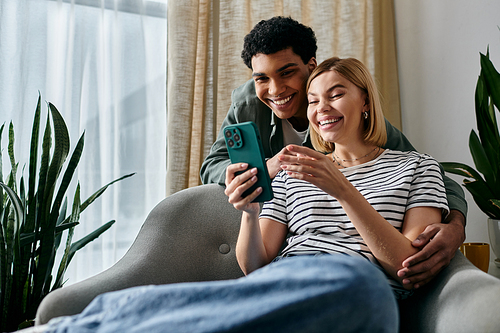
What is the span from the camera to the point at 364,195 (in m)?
1.07

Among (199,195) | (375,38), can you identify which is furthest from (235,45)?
(199,195)

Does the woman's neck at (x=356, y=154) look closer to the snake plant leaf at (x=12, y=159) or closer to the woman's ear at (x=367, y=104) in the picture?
the woman's ear at (x=367, y=104)

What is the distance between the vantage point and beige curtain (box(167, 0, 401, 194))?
195cm

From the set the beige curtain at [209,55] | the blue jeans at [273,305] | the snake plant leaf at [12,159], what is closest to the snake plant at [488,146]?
the beige curtain at [209,55]

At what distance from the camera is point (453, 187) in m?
1.18

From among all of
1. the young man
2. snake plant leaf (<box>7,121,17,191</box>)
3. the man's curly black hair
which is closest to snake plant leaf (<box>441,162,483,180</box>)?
the young man

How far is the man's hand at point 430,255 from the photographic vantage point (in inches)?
35.7

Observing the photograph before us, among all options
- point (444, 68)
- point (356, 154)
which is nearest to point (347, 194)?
point (356, 154)

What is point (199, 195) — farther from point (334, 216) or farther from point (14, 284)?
point (14, 284)

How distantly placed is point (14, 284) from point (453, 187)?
4.17 feet

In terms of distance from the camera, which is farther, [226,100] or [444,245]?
[226,100]

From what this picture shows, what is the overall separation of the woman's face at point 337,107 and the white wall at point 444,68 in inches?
39.9

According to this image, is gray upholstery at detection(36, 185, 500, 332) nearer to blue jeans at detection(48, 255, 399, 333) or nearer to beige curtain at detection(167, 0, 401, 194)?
blue jeans at detection(48, 255, 399, 333)

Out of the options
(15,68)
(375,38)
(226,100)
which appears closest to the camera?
(15,68)
